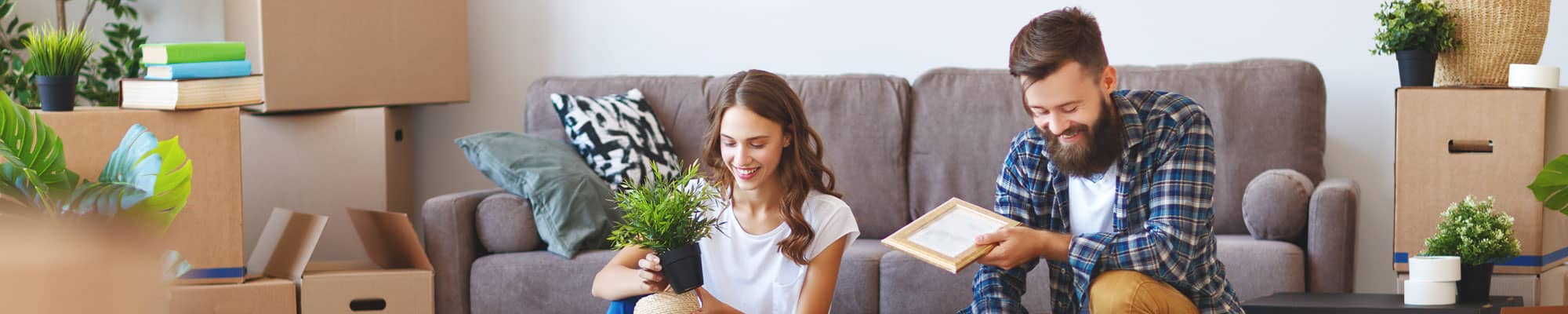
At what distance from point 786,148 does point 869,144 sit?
1.27m

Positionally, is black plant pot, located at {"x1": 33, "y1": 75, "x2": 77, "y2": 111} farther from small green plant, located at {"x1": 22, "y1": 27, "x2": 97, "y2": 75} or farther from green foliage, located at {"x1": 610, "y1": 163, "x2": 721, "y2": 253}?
green foliage, located at {"x1": 610, "y1": 163, "x2": 721, "y2": 253}

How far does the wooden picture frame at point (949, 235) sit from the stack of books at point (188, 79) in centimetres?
174

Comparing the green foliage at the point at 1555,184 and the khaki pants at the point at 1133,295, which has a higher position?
the green foliage at the point at 1555,184

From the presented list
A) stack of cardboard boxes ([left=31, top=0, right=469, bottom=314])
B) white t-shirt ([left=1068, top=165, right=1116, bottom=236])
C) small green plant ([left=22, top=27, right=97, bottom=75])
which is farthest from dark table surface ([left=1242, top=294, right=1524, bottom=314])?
small green plant ([left=22, top=27, right=97, bottom=75])

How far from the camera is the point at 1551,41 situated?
133 inches

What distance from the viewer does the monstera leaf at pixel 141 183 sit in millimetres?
1492

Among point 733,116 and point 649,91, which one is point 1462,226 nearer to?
point 733,116

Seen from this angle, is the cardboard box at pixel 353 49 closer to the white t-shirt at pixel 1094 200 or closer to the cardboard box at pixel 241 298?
the cardboard box at pixel 241 298

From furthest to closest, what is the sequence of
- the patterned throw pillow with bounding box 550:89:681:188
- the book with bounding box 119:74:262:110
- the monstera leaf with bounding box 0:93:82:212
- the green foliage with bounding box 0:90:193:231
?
the patterned throw pillow with bounding box 550:89:681:188, the book with bounding box 119:74:262:110, the monstera leaf with bounding box 0:93:82:212, the green foliage with bounding box 0:90:193:231

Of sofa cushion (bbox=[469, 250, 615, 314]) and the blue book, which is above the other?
the blue book

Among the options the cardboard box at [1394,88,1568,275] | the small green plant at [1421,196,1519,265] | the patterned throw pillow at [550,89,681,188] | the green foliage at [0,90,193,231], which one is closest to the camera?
the green foliage at [0,90,193,231]

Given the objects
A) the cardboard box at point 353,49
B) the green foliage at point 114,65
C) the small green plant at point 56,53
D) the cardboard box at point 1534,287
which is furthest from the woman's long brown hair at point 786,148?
the green foliage at point 114,65

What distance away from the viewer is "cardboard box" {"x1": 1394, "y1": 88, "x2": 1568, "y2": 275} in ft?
8.91

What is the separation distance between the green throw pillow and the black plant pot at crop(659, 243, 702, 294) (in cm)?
127
